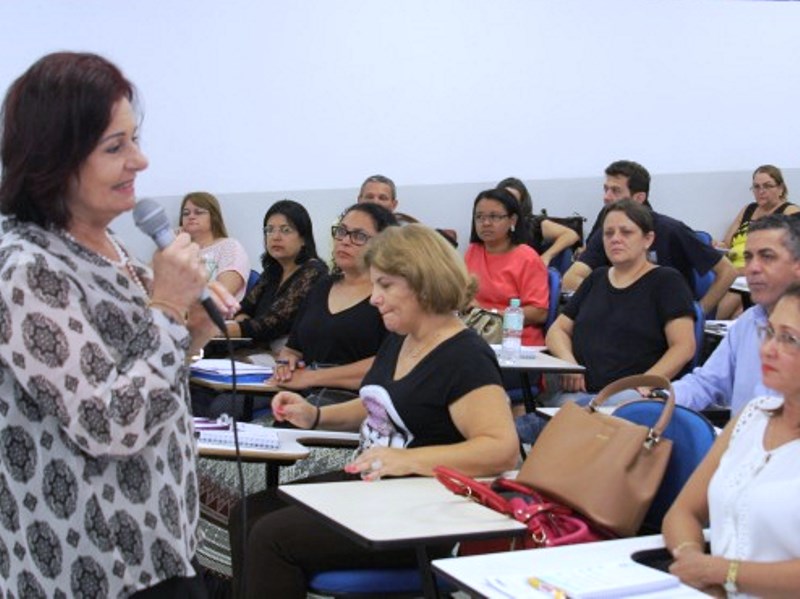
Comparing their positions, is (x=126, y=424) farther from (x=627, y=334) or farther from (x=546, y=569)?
(x=627, y=334)

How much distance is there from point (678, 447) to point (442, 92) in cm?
494

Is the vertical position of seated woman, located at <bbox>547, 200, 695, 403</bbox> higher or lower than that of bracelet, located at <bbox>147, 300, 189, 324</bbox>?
lower

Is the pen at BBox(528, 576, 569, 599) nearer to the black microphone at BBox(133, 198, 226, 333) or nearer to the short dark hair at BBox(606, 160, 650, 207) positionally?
the black microphone at BBox(133, 198, 226, 333)

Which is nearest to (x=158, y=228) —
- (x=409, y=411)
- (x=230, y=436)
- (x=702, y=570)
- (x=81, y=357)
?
(x=81, y=357)

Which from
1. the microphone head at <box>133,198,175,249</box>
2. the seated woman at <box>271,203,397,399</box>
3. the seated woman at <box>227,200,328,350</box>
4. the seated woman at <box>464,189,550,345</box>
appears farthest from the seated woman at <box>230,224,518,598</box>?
the seated woman at <box>464,189,550,345</box>

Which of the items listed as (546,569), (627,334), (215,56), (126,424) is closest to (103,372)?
(126,424)

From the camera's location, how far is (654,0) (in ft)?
25.5

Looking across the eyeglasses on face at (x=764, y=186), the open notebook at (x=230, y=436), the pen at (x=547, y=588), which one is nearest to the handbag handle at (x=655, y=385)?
the pen at (x=547, y=588)

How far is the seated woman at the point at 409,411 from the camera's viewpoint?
2.76 m

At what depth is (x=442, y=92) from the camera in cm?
731

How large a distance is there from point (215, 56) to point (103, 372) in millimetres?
5367

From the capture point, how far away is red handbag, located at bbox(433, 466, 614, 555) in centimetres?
248

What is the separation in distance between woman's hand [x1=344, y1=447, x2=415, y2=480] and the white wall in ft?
13.5

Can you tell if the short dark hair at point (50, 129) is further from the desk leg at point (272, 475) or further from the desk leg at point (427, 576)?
the desk leg at point (272, 475)
